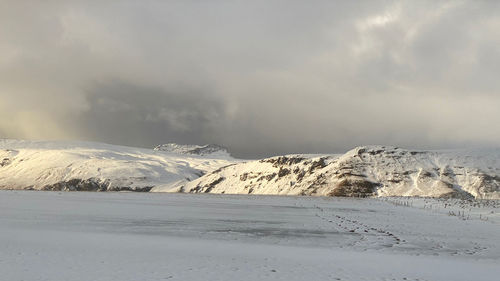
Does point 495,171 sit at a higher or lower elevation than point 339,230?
higher

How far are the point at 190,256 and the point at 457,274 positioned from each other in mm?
10377

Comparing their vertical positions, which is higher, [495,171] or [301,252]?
[495,171]

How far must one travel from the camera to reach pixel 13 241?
22.0m

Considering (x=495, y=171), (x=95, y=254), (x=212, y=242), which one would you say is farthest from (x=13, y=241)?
(x=495, y=171)

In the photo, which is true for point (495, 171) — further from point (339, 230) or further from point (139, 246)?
point (139, 246)

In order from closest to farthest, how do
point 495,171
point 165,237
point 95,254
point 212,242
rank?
point 95,254 < point 212,242 < point 165,237 < point 495,171

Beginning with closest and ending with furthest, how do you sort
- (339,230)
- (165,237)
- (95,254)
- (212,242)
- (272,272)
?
(272,272)
(95,254)
(212,242)
(165,237)
(339,230)

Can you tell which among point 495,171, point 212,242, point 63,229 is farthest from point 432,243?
point 495,171

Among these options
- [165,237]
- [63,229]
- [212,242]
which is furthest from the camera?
[63,229]

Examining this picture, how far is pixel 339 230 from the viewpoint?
3303 cm

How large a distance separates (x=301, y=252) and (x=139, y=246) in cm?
770

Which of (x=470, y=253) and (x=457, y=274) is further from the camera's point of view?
(x=470, y=253)

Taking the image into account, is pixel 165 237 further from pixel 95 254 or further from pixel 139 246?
pixel 95 254

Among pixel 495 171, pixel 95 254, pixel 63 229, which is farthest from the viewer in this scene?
pixel 495 171
